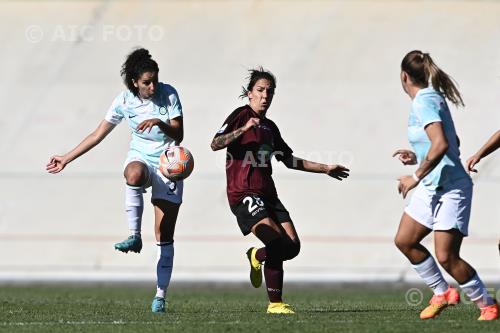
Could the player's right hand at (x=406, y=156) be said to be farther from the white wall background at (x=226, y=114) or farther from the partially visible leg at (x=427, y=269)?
the white wall background at (x=226, y=114)

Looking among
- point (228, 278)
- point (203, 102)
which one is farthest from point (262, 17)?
point (228, 278)

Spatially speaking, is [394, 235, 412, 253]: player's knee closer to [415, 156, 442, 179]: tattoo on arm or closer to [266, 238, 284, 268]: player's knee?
[415, 156, 442, 179]: tattoo on arm

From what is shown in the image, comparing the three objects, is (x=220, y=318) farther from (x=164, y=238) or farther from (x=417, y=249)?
(x=417, y=249)

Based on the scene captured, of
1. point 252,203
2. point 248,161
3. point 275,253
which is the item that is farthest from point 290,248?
point 248,161

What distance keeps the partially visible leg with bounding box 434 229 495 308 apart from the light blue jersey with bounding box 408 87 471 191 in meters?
0.34

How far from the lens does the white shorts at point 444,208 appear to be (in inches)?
313

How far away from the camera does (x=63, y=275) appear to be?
18.2 meters

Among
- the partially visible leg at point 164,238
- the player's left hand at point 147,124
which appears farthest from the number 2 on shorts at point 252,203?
the player's left hand at point 147,124

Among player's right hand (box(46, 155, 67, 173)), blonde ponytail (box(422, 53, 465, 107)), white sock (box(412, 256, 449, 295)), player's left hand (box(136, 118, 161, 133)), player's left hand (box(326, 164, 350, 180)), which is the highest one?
blonde ponytail (box(422, 53, 465, 107))

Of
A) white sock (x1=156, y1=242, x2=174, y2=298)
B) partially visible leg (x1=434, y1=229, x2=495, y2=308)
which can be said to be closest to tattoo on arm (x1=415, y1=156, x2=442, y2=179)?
partially visible leg (x1=434, y1=229, x2=495, y2=308)

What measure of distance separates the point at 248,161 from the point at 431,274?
1.80m

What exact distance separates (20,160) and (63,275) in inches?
106

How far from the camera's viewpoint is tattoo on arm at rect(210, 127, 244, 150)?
29.6ft

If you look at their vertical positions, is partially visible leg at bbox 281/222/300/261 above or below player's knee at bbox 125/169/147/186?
below
